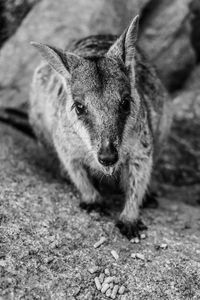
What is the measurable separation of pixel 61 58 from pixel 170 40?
447cm

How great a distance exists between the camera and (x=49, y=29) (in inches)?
351

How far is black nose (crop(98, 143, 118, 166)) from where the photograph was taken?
15.8 ft

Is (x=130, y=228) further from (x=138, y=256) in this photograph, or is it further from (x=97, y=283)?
(x=97, y=283)

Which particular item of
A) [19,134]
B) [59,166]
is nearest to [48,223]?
[59,166]

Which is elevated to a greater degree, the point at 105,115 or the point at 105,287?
the point at 105,115

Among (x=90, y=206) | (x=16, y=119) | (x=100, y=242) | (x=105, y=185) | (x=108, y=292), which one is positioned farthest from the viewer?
(x=16, y=119)

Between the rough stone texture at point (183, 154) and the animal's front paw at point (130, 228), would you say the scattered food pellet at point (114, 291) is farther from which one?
the rough stone texture at point (183, 154)

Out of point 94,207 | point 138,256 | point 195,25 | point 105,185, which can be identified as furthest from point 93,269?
point 195,25

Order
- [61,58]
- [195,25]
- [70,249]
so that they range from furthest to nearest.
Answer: [195,25]
[61,58]
[70,249]

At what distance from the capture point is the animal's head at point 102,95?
500 centimetres

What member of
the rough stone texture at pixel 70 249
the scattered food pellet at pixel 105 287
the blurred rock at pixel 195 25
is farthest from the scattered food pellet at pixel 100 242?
the blurred rock at pixel 195 25

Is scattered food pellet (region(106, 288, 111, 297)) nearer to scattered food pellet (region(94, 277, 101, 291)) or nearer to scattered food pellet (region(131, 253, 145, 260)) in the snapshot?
scattered food pellet (region(94, 277, 101, 291))

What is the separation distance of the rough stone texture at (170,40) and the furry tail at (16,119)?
2.92 metres

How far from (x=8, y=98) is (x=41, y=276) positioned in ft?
14.5
